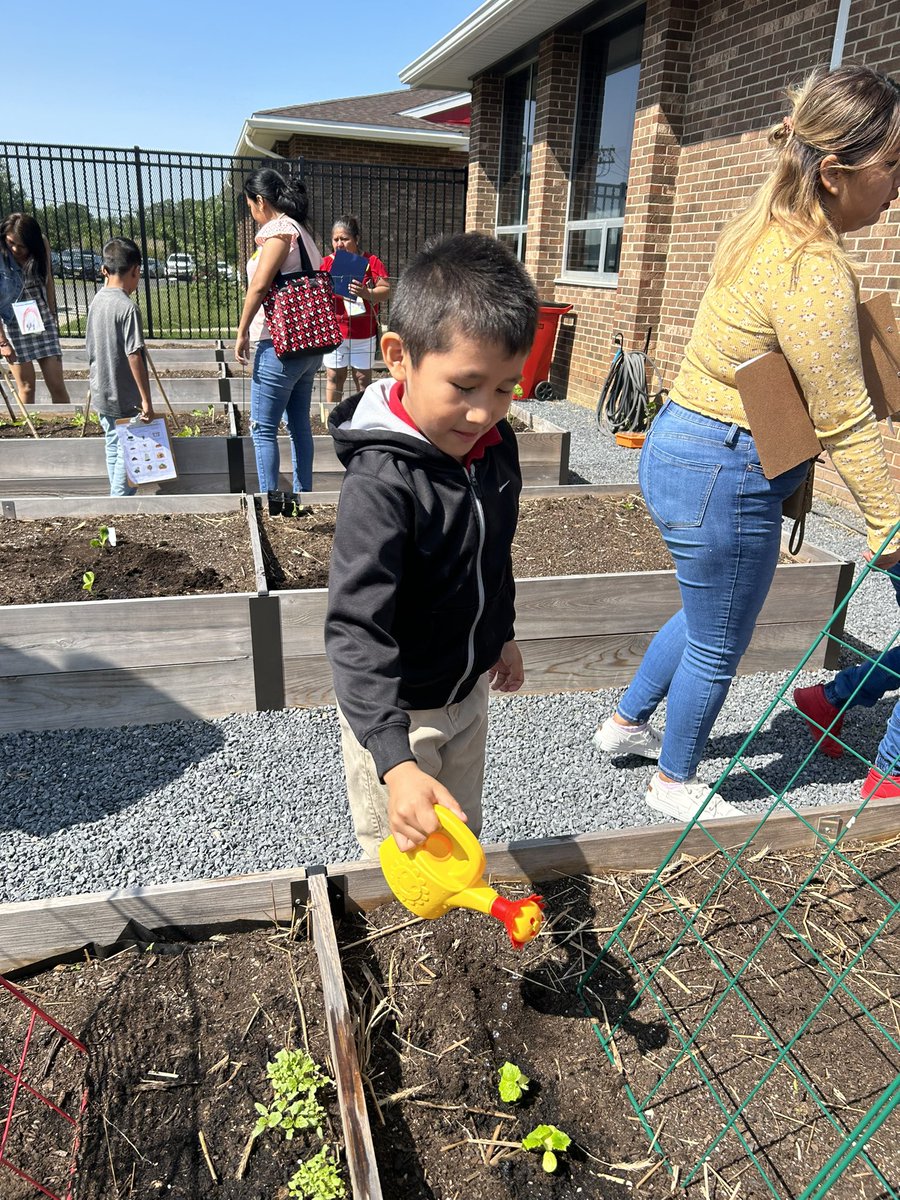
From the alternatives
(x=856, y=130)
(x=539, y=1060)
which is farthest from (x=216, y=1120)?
(x=856, y=130)

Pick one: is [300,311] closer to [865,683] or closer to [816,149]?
[816,149]

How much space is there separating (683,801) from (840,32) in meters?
6.01

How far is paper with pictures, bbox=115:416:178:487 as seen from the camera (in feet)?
15.3

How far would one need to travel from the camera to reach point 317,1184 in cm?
144

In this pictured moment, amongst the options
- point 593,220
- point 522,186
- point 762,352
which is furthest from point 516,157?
point 762,352

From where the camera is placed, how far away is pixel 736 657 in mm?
2520

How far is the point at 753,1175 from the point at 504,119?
13.5 meters

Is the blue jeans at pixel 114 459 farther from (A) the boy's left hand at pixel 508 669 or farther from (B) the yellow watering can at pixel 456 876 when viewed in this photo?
(B) the yellow watering can at pixel 456 876

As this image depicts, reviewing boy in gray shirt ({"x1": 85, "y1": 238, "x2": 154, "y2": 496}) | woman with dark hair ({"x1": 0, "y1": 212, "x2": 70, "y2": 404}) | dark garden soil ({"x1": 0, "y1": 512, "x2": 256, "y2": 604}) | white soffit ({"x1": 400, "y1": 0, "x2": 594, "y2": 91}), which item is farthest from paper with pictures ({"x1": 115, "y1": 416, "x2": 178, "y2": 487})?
white soffit ({"x1": 400, "y1": 0, "x2": 594, "y2": 91})

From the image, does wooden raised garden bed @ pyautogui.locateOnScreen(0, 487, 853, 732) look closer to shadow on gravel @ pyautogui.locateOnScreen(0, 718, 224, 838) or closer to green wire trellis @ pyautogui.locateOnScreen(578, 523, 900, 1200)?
shadow on gravel @ pyautogui.locateOnScreen(0, 718, 224, 838)

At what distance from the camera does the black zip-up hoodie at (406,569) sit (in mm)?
1434

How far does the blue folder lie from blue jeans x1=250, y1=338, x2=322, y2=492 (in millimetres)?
2687

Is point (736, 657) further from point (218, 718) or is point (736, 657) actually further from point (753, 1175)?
point (218, 718)

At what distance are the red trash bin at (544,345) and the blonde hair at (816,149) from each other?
8048 mm
